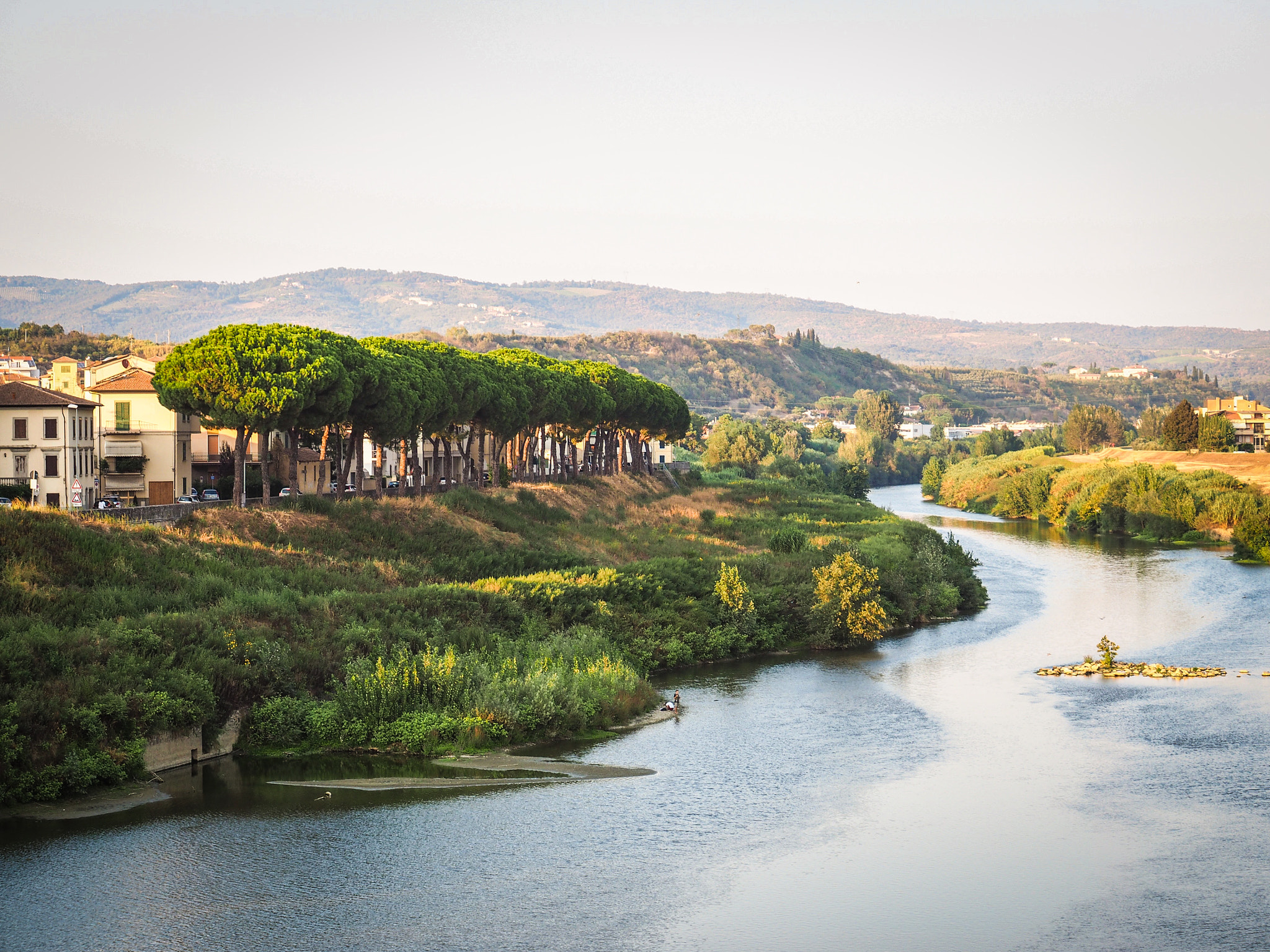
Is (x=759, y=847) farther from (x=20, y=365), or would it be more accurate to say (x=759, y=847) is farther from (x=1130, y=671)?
(x=20, y=365)

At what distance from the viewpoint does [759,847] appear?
28.4 meters

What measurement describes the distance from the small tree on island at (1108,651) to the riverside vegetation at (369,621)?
382 inches

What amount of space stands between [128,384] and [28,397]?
6361 millimetres

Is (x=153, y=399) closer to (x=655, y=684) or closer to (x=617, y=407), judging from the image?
(x=655, y=684)

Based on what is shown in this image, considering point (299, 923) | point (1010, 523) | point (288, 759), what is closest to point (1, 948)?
point (299, 923)

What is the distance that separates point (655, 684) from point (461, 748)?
12.0m

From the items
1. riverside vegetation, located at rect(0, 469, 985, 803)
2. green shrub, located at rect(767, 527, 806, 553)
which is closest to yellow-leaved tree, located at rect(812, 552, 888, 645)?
riverside vegetation, located at rect(0, 469, 985, 803)

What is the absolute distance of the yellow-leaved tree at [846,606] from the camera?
175 feet

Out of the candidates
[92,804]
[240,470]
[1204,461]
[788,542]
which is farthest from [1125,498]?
[92,804]

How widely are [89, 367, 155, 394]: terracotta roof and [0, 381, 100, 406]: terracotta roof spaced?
519cm

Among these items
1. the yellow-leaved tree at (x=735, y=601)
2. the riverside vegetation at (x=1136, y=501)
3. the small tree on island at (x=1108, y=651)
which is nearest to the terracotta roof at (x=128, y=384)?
the yellow-leaved tree at (x=735, y=601)

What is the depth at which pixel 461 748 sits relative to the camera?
35.4 m

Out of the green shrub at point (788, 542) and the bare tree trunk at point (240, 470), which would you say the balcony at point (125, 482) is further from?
the green shrub at point (788, 542)

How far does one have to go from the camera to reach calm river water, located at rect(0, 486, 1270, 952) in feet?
78.7
